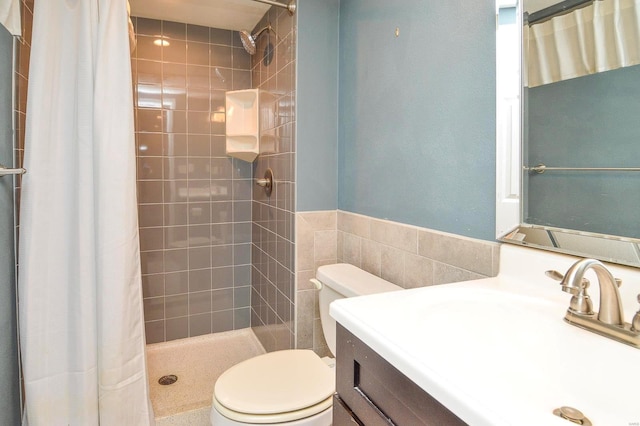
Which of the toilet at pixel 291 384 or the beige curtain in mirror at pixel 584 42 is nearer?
the beige curtain in mirror at pixel 584 42

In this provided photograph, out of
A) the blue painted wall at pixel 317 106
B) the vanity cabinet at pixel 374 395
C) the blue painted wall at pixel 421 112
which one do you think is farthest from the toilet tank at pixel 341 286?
the vanity cabinet at pixel 374 395

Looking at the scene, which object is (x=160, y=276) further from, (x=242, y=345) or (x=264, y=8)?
(x=264, y=8)

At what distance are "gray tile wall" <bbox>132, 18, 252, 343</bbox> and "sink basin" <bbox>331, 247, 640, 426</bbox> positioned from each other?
1.90 metres

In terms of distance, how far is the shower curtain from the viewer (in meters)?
1.18

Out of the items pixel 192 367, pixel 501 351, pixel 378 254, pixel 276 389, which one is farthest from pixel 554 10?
pixel 192 367

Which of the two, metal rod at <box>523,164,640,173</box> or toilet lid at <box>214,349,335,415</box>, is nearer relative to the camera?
metal rod at <box>523,164,640,173</box>

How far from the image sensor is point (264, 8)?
7.04ft

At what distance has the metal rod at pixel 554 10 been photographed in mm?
838

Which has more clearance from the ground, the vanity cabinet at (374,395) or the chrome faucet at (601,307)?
the chrome faucet at (601,307)

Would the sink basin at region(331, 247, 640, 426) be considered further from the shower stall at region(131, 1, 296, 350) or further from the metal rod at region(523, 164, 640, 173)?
the shower stall at region(131, 1, 296, 350)

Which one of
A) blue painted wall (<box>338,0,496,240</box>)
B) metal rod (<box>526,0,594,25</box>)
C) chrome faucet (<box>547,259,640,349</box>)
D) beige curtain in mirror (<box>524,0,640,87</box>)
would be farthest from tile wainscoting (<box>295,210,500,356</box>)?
metal rod (<box>526,0,594,25</box>)

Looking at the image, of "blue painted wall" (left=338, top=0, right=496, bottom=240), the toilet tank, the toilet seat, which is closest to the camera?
"blue painted wall" (left=338, top=0, right=496, bottom=240)

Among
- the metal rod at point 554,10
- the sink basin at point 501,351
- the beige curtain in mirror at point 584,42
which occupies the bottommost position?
the sink basin at point 501,351

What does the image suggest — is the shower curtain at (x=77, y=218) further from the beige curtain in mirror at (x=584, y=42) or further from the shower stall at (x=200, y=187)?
the beige curtain in mirror at (x=584, y=42)
